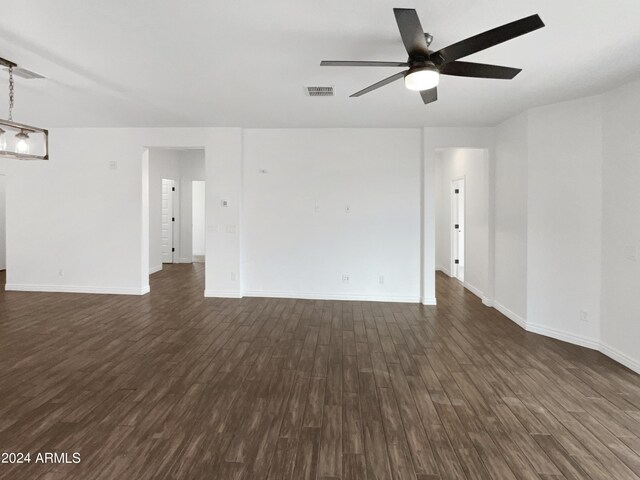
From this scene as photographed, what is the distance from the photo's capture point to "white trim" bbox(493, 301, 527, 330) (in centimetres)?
431

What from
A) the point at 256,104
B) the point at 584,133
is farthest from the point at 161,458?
the point at 584,133

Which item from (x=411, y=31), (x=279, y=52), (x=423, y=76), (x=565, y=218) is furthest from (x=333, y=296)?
(x=411, y=31)

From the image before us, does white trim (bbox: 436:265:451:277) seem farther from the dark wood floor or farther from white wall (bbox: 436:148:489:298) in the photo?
the dark wood floor

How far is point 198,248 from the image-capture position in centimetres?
1029

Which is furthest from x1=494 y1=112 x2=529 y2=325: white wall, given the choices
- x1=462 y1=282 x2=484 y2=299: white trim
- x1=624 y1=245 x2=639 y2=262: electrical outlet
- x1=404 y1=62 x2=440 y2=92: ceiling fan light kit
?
x1=404 y1=62 x2=440 y2=92: ceiling fan light kit

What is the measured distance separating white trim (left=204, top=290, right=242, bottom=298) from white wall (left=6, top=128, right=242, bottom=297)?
0.02 metres

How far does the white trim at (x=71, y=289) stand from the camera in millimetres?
5789

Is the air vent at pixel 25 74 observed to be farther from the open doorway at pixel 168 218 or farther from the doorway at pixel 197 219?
the doorway at pixel 197 219

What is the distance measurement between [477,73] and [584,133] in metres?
2.18

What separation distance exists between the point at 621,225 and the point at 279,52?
139 inches

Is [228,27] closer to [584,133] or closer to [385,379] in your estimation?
[385,379]

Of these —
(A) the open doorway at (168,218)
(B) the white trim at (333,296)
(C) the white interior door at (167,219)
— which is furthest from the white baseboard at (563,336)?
(C) the white interior door at (167,219)

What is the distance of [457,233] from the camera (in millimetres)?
7605

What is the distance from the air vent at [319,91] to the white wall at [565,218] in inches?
95.2
